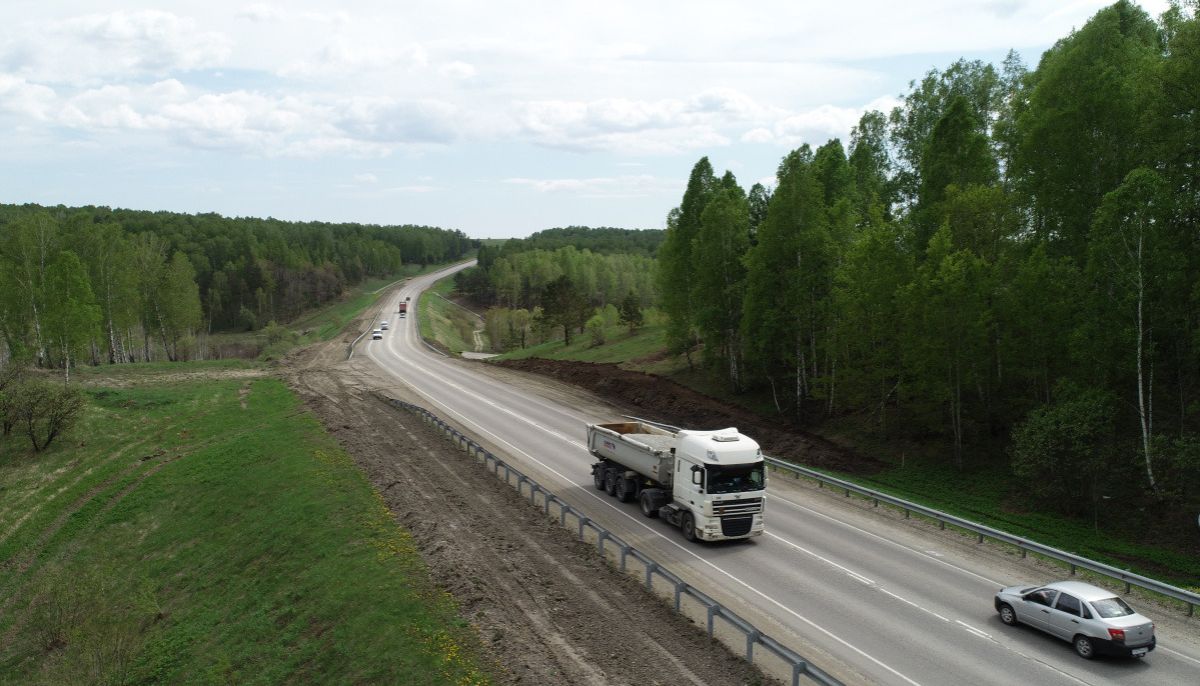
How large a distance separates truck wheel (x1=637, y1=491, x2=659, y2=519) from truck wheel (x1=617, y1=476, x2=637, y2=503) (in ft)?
3.76

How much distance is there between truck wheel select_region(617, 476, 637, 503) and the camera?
2727cm

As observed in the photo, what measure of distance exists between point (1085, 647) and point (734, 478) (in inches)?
382

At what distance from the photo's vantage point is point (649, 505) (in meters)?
25.7

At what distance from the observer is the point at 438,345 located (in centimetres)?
8581

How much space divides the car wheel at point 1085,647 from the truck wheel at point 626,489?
14.5 m

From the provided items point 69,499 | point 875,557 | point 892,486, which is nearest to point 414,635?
point 875,557

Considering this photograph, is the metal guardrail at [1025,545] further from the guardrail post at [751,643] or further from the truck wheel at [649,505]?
the guardrail post at [751,643]

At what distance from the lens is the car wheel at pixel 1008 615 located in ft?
57.8

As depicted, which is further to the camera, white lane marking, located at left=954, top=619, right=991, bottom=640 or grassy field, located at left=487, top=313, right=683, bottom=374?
grassy field, located at left=487, top=313, right=683, bottom=374

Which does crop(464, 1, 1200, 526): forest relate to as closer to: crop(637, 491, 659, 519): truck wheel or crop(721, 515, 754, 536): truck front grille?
crop(721, 515, 754, 536): truck front grille

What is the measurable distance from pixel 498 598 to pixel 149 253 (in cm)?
7644

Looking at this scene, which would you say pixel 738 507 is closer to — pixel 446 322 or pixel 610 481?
pixel 610 481

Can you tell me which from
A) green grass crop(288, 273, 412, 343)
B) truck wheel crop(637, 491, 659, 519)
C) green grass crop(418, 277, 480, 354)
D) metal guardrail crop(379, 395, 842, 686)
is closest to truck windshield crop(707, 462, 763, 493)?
metal guardrail crop(379, 395, 842, 686)

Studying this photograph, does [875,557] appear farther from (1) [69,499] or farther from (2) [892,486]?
(1) [69,499]
